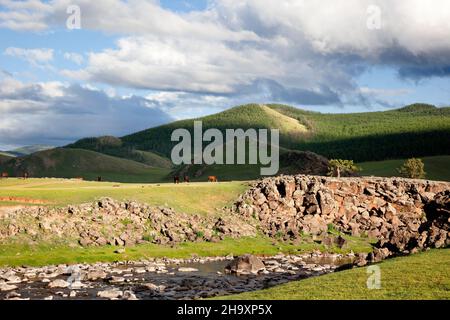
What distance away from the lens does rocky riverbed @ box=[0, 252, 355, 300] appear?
48.4 m

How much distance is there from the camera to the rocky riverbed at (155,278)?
48.4m

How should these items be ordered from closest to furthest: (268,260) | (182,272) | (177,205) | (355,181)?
(182,272), (268,260), (177,205), (355,181)

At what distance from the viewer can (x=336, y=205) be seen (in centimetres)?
9475

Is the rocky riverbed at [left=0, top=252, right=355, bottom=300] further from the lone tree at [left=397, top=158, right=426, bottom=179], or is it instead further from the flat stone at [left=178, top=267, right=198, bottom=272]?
the lone tree at [left=397, top=158, right=426, bottom=179]

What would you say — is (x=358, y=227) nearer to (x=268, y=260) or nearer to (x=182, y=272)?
(x=268, y=260)

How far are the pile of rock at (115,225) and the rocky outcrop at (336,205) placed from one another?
20.0 feet

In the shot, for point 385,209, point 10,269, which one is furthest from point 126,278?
point 385,209

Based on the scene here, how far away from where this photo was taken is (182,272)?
6169cm

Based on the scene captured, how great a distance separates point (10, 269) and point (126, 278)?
1296 centimetres

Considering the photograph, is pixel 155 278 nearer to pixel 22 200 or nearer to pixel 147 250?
pixel 147 250

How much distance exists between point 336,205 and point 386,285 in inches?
2246

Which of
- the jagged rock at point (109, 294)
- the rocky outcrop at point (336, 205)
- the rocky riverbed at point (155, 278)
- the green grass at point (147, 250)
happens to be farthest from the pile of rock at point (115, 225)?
the jagged rock at point (109, 294)

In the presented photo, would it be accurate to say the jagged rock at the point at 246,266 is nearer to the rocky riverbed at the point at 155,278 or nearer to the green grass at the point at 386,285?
the rocky riverbed at the point at 155,278
